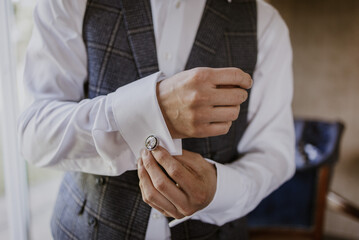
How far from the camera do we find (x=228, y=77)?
51 cm

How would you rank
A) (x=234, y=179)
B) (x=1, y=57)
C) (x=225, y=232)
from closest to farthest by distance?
(x=234, y=179) < (x=225, y=232) < (x=1, y=57)

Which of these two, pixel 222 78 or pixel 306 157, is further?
pixel 306 157

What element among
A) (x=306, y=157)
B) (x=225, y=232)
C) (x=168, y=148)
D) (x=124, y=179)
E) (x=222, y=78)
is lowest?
(x=306, y=157)

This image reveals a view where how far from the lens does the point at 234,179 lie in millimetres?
694

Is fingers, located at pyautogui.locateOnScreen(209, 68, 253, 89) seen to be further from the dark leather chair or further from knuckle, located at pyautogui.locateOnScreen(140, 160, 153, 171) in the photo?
the dark leather chair

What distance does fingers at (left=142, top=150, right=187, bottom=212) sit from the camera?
524 millimetres

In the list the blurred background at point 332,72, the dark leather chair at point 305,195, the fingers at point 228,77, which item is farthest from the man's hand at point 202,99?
the blurred background at point 332,72

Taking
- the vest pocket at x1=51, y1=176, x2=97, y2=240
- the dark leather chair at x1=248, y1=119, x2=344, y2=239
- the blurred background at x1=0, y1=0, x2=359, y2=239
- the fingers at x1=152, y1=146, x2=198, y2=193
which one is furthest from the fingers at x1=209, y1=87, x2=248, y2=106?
the blurred background at x1=0, y1=0, x2=359, y2=239

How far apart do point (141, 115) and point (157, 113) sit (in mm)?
31

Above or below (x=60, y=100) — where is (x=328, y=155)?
below

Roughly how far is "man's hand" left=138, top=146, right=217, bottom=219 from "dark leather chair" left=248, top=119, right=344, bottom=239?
1.54 metres

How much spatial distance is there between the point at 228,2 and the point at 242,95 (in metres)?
0.35

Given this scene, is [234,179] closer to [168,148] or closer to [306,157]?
[168,148]

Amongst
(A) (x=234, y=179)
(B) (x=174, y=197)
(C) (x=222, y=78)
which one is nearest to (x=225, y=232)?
(A) (x=234, y=179)
